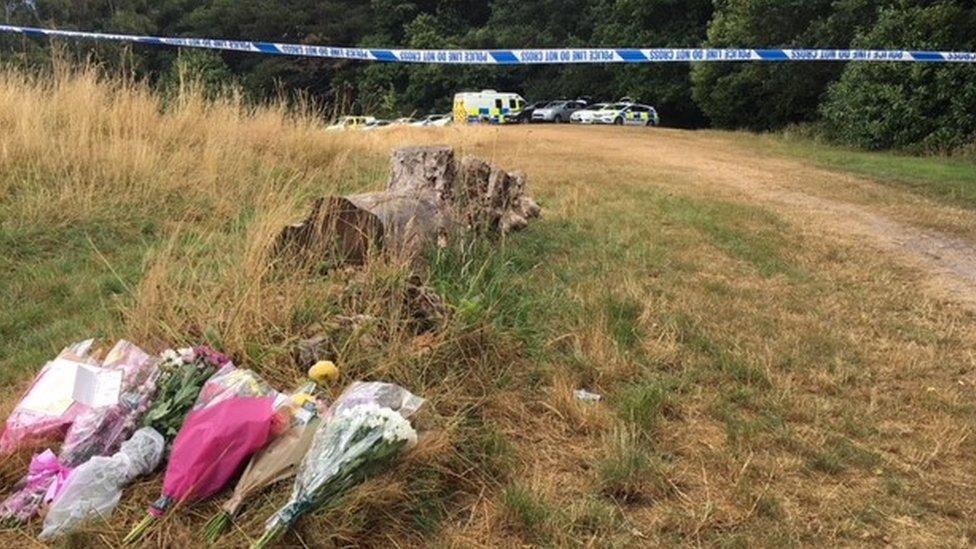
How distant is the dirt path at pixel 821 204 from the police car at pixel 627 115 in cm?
1804

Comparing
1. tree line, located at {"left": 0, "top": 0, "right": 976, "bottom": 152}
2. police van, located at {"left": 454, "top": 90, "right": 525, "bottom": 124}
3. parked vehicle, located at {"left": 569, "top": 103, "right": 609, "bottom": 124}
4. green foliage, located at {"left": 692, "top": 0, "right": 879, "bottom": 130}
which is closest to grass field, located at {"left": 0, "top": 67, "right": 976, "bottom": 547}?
tree line, located at {"left": 0, "top": 0, "right": 976, "bottom": 152}

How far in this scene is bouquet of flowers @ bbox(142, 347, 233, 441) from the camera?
8.92 ft

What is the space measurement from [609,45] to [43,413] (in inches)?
1657

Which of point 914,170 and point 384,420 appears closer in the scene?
point 384,420

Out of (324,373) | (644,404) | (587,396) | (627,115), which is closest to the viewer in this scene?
(324,373)

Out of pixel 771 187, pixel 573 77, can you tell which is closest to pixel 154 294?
pixel 771 187

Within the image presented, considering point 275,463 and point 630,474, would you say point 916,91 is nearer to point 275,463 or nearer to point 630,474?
point 630,474

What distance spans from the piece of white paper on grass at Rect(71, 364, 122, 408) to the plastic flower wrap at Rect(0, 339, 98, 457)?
35mm

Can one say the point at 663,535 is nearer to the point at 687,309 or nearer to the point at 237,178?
the point at 687,309

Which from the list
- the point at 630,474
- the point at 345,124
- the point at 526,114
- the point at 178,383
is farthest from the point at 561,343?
the point at 526,114

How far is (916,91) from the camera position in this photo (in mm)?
A: 17906

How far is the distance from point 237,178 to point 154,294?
3.92m

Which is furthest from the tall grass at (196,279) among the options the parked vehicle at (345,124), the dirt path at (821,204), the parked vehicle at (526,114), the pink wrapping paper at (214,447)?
the parked vehicle at (526,114)

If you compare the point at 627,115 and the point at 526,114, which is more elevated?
the point at 627,115
